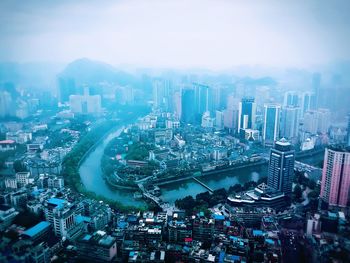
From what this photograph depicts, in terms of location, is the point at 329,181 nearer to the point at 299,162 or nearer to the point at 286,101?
the point at 299,162

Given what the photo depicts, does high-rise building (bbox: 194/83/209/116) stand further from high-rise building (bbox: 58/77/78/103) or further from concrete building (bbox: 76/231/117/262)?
concrete building (bbox: 76/231/117/262)

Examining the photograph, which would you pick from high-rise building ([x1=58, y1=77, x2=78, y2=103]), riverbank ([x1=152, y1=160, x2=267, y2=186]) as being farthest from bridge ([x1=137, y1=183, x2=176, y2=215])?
high-rise building ([x1=58, y1=77, x2=78, y2=103])

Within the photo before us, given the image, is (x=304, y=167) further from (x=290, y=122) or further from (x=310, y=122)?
(x=310, y=122)

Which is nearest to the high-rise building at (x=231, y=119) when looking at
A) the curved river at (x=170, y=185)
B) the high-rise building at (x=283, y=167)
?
the curved river at (x=170, y=185)

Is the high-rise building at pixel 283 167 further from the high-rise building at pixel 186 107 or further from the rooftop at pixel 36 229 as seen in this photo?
the high-rise building at pixel 186 107

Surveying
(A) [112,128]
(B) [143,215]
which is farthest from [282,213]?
(A) [112,128]

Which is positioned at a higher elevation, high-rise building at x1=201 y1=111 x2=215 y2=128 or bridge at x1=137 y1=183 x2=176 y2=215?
high-rise building at x1=201 y1=111 x2=215 y2=128
